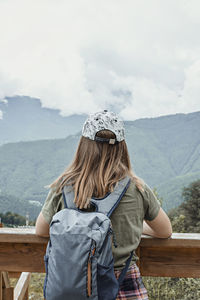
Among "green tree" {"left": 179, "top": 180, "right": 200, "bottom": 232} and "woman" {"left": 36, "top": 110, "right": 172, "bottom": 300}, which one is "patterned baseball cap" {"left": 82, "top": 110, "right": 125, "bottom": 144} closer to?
"woman" {"left": 36, "top": 110, "right": 172, "bottom": 300}

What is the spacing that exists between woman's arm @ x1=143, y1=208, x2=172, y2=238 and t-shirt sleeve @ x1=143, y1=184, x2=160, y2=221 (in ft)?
0.07

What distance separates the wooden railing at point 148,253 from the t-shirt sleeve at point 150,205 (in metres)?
0.13

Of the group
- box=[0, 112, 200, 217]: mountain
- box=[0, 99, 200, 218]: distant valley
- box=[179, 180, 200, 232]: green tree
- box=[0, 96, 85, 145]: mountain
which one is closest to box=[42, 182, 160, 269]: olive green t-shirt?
box=[179, 180, 200, 232]: green tree

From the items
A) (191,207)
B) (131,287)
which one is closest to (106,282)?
(131,287)

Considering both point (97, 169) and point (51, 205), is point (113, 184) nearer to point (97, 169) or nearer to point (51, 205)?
point (97, 169)

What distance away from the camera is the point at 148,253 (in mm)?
1380

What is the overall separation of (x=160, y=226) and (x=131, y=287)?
24 cm

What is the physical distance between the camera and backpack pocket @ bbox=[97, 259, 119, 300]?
3.42 ft

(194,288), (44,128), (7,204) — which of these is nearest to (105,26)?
(44,128)

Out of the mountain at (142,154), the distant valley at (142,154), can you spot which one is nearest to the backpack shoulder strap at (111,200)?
the distant valley at (142,154)

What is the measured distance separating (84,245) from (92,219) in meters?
0.08

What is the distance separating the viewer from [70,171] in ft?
3.99

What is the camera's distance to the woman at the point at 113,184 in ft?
3.81

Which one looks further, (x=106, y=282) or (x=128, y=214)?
(x=128, y=214)
